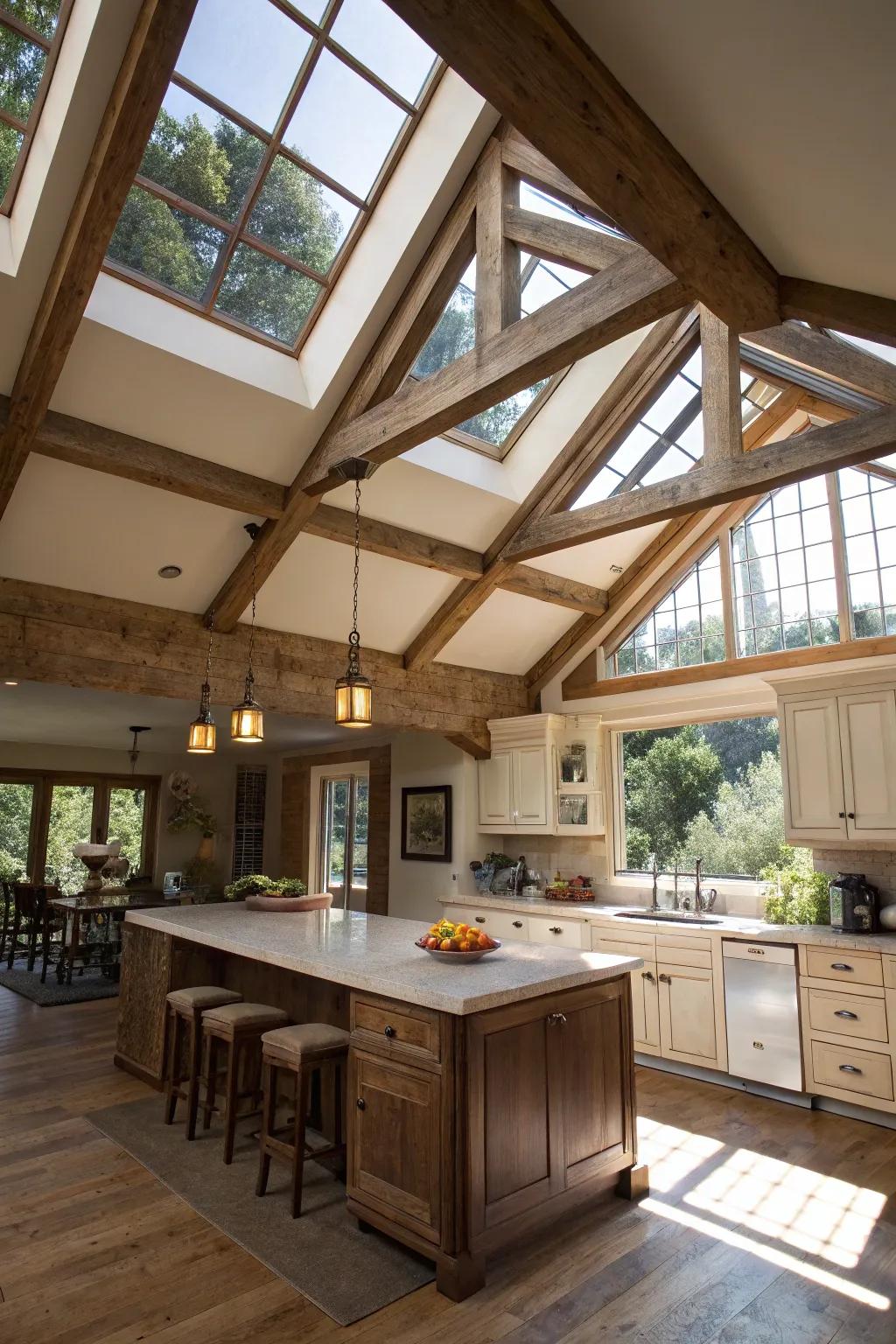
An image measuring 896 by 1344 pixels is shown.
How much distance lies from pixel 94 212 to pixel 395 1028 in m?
3.31

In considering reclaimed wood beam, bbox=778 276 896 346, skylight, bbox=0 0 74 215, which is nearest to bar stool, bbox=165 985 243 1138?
skylight, bbox=0 0 74 215

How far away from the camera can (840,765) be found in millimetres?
4781

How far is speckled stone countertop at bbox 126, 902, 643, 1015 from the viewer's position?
2.91 m

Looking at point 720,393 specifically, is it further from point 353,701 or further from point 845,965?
point 845,965

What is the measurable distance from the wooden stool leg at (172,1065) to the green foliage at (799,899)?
11.8 feet

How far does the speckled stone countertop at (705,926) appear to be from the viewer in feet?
14.8

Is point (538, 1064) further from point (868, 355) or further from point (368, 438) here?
point (868, 355)


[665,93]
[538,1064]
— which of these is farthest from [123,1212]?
[665,93]

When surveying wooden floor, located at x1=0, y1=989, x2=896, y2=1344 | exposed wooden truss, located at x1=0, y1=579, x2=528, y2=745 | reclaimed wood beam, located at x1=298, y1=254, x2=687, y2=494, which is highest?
reclaimed wood beam, located at x1=298, y1=254, x2=687, y2=494

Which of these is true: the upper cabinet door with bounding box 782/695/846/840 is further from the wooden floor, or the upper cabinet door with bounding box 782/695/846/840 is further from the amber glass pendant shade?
the amber glass pendant shade

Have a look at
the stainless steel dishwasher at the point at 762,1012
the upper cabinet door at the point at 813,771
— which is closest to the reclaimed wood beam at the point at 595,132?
the upper cabinet door at the point at 813,771

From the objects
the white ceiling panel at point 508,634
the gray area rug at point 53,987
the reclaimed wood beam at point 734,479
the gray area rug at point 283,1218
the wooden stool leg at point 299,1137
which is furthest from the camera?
the gray area rug at point 53,987

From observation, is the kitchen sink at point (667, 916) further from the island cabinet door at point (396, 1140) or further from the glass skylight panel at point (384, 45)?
the glass skylight panel at point (384, 45)

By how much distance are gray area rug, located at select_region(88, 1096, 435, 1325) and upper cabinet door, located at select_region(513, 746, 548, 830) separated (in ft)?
10.5
